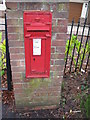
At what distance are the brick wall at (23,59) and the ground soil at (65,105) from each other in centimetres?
13

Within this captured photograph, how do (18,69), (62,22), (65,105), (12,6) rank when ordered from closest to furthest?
(12,6) < (62,22) < (18,69) < (65,105)

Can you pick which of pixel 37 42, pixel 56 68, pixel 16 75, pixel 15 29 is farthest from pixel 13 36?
pixel 56 68

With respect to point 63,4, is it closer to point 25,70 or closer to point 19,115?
point 25,70

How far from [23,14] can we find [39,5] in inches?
7.9

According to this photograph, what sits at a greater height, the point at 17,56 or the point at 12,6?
the point at 12,6

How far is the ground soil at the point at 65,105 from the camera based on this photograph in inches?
101

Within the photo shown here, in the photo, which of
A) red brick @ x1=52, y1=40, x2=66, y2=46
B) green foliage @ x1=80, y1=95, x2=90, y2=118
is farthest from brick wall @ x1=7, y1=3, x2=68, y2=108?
green foliage @ x1=80, y1=95, x2=90, y2=118

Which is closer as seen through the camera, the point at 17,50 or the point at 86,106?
the point at 17,50

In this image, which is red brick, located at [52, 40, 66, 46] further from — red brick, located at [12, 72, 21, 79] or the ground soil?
the ground soil

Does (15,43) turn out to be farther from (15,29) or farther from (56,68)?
(56,68)

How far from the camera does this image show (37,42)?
1961 mm

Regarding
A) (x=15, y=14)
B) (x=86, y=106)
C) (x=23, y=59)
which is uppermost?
(x=15, y=14)

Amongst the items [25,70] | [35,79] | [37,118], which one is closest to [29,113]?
[37,118]

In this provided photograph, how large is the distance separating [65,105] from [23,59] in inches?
45.1
